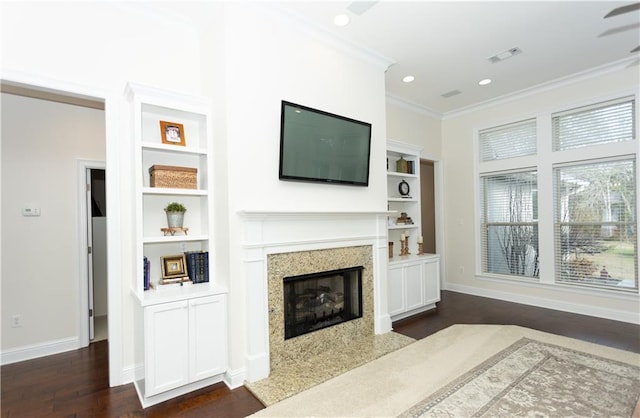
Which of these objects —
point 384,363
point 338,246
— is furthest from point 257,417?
point 338,246

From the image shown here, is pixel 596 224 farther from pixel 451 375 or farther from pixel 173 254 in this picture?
pixel 173 254

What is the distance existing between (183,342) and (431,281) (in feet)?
11.7

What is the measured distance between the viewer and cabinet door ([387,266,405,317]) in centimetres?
427

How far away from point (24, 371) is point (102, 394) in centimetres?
106

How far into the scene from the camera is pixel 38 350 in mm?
3373

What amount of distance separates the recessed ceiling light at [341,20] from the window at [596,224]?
3854 mm

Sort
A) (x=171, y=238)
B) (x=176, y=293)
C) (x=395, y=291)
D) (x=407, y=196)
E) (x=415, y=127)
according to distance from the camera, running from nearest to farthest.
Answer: (x=176, y=293) < (x=171, y=238) < (x=395, y=291) < (x=407, y=196) < (x=415, y=127)

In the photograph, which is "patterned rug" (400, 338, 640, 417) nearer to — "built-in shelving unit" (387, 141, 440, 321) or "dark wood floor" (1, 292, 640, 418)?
"dark wood floor" (1, 292, 640, 418)

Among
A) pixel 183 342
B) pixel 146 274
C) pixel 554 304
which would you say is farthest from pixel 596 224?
pixel 146 274

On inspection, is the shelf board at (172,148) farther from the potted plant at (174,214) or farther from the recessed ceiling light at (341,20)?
the recessed ceiling light at (341,20)

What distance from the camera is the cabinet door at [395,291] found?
4.27 metres

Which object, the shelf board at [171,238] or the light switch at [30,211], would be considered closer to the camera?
the shelf board at [171,238]

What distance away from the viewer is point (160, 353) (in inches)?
97.8

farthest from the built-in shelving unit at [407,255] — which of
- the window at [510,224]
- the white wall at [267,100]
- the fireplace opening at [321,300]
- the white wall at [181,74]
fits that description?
the white wall at [181,74]
